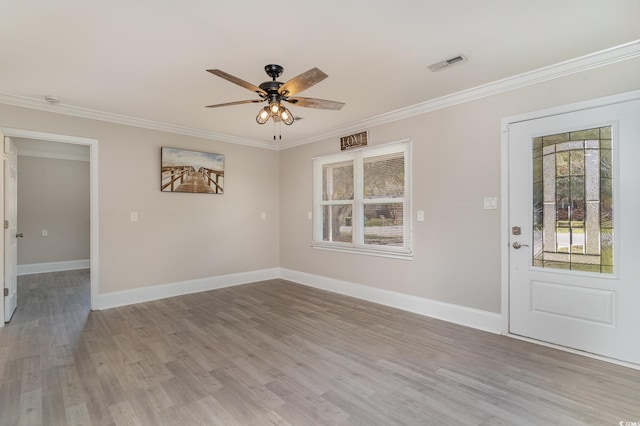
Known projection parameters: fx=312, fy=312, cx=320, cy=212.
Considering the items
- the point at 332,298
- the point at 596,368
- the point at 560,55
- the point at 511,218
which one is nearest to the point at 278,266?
the point at 332,298

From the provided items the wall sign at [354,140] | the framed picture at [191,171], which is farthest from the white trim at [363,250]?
the framed picture at [191,171]

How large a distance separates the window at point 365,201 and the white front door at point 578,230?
4.18 feet

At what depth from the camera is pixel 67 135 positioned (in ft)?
12.7

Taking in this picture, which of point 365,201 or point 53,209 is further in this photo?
point 53,209

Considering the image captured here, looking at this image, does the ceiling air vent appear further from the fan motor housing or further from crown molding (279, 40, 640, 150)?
the fan motor housing

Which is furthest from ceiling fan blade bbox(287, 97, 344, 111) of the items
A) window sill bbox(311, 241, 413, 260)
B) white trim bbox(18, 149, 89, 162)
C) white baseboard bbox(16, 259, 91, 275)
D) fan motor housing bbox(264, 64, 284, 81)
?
white baseboard bbox(16, 259, 91, 275)

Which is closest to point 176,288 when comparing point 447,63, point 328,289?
point 328,289

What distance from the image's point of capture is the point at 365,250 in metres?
4.51

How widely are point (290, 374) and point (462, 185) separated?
8.56ft

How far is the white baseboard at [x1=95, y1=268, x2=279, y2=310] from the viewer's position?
4.14m

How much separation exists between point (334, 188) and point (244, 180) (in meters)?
1.63

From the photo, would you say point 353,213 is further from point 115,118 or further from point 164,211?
point 115,118

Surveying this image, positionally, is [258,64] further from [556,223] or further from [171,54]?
[556,223]

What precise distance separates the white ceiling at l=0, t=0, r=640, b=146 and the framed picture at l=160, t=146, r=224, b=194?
1289mm
